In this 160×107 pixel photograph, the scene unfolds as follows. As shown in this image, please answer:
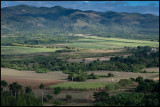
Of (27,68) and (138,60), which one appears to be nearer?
(27,68)

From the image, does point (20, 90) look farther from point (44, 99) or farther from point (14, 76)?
point (14, 76)

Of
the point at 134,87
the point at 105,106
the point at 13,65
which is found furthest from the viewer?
the point at 13,65

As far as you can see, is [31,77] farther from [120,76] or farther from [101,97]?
[101,97]

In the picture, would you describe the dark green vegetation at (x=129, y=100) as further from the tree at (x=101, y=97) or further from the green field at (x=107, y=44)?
the green field at (x=107, y=44)

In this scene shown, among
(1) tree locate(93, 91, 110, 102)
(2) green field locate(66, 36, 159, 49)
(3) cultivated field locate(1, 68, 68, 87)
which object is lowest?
(3) cultivated field locate(1, 68, 68, 87)

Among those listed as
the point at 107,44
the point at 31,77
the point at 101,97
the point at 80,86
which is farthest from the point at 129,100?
the point at 107,44

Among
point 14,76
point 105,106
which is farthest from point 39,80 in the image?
point 105,106

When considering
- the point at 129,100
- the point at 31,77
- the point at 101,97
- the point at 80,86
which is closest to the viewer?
the point at 129,100

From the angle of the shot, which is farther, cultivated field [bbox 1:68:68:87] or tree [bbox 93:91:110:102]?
cultivated field [bbox 1:68:68:87]

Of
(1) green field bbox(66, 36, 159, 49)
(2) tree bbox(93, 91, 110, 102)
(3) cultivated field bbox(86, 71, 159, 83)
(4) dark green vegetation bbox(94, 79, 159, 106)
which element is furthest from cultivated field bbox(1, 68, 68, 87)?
(1) green field bbox(66, 36, 159, 49)

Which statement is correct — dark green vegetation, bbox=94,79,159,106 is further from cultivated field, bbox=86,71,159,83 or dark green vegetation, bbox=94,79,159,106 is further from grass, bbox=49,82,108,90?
cultivated field, bbox=86,71,159,83

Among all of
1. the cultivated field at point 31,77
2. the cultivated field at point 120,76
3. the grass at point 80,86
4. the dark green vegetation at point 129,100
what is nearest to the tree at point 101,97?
the dark green vegetation at point 129,100
